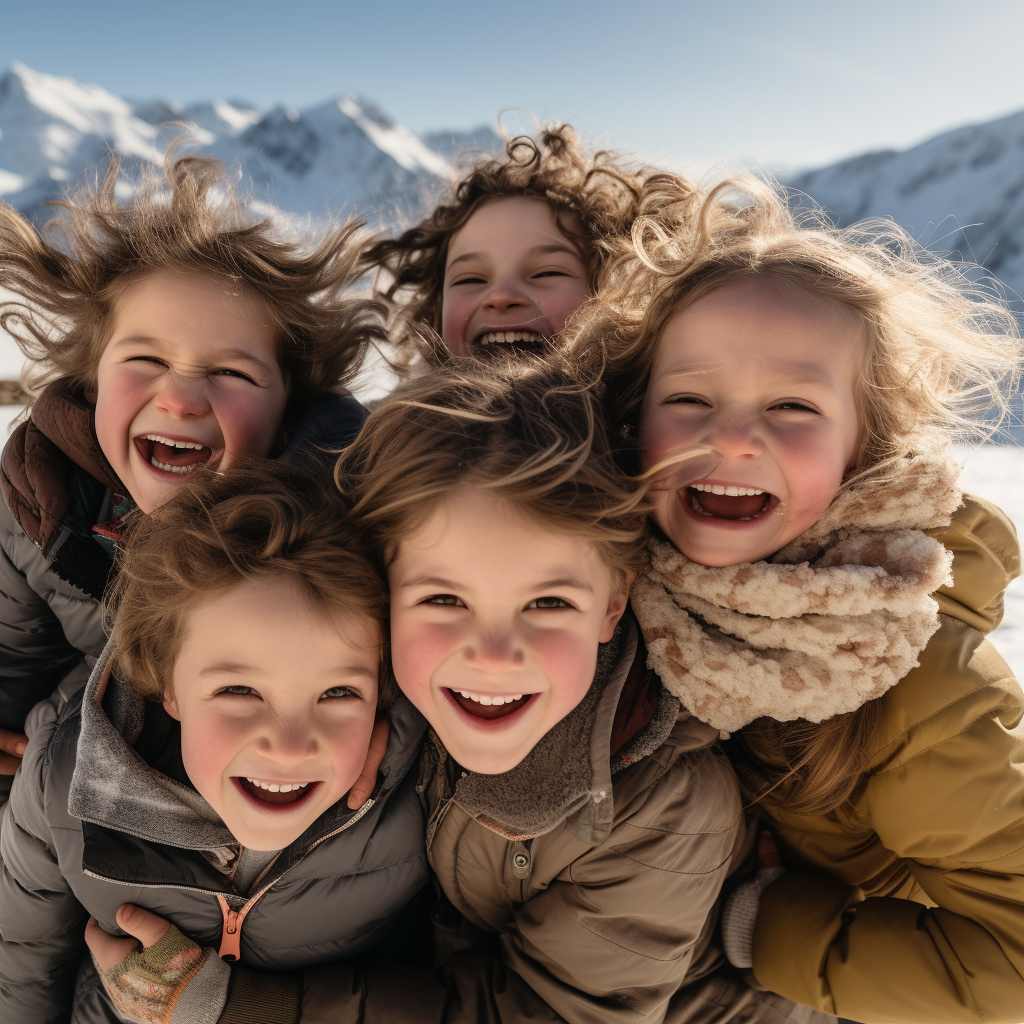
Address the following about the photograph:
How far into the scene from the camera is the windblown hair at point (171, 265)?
→ 5.18 ft

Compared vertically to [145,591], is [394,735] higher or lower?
lower

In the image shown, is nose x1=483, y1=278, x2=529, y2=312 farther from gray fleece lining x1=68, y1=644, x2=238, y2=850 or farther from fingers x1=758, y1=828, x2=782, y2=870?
fingers x1=758, y1=828, x2=782, y2=870

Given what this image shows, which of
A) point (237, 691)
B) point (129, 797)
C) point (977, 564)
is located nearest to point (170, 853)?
point (129, 797)

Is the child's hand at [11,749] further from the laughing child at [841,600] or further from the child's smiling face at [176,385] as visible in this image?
the laughing child at [841,600]

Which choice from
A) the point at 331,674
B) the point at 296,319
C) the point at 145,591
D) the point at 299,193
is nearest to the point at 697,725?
the point at 331,674

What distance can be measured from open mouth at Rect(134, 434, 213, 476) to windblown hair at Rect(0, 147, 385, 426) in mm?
278

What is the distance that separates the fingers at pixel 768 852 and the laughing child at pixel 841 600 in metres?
0.12

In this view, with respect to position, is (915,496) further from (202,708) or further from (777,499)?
(202,708)

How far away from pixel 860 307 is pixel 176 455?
142 cm

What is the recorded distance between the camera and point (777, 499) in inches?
48.3

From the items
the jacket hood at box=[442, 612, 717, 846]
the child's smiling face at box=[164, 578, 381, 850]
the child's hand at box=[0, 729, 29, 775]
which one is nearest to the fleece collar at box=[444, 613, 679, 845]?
the jacket hood at box=[442, 612, 717, 846]

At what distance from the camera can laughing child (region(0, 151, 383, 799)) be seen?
1.49m

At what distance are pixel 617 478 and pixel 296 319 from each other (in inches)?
37.2

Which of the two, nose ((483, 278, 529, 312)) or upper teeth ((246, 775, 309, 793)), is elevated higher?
nose ((483, 278, 529, 312))
